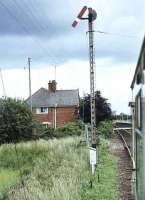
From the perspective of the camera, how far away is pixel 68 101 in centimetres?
8031

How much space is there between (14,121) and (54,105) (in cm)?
3275

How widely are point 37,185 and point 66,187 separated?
2.22 meters

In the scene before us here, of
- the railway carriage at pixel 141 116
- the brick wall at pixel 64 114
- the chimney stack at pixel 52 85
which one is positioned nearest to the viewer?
the railway carriage at pixel 141 116

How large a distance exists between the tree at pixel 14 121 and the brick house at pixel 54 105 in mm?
29522

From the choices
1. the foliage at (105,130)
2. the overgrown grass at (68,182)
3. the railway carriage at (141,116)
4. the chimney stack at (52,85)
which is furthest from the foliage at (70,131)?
the railway carriage at (141,116)

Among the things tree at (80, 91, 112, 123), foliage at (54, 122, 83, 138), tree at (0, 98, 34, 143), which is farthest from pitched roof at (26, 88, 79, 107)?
tree at (0, 98, 34, 143)

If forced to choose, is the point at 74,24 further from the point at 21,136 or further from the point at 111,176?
the point at 21,136

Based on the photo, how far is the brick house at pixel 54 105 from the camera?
3140 inches

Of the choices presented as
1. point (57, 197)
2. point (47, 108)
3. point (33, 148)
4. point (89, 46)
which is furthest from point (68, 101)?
point (57, 197)

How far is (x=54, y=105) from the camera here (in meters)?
80.6

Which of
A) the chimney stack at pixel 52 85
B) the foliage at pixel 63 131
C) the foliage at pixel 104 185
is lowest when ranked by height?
the foliage at pixel 104 185

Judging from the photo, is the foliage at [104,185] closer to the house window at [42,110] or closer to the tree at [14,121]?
the tree at [14,121]

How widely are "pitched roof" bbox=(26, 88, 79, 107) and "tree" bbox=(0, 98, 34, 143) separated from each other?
29965 mm

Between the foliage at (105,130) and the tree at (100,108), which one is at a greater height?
the tree at (100,108)
